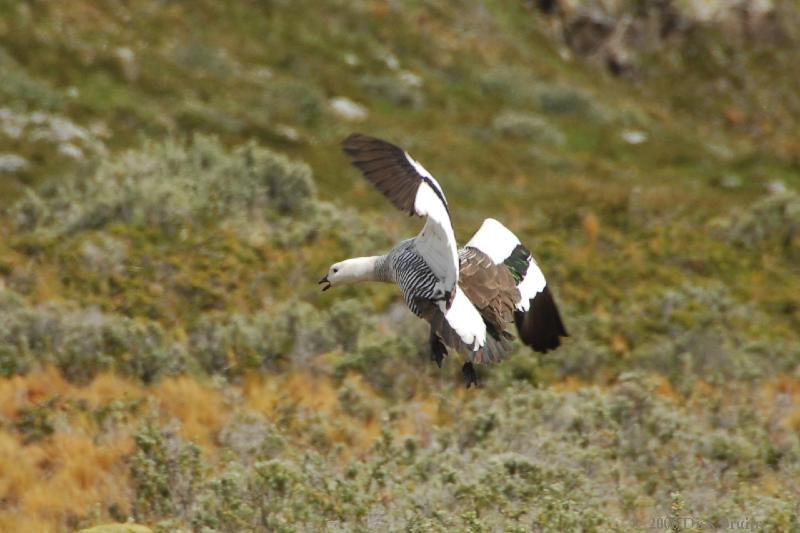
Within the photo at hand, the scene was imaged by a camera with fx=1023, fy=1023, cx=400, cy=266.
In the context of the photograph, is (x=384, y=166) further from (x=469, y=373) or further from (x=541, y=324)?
(x=541, y=324)

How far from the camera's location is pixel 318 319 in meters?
10.7

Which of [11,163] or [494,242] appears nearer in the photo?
[494,242]

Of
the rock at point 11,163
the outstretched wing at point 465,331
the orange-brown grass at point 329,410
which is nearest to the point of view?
the outstretched wing at point 465,331

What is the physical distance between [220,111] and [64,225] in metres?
10.2

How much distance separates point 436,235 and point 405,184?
40 centimetres

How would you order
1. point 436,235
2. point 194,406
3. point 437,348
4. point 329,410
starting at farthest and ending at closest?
point 329,410 → point 194,406 → point 437,348 → point 436,235

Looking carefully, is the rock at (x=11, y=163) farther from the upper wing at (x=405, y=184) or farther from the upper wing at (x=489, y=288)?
the upper wing at (x=405, y=184)

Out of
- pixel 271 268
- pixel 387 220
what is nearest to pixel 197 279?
pixel 271 268

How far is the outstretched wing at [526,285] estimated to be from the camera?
293 inches

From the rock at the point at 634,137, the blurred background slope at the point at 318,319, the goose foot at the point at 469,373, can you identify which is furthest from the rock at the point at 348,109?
the goose foot at the point at 469,373

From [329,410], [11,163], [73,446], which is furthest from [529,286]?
[11,163]

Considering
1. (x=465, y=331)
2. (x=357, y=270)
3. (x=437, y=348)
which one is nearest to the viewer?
(x=465, y=331)

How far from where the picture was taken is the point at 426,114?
1136 inches

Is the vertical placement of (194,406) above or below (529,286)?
below
